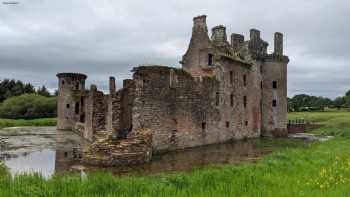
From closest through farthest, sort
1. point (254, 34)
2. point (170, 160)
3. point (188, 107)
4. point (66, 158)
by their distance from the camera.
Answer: point (170, 160) < point (66, 158) < point (188, 107) < point (254, 34)

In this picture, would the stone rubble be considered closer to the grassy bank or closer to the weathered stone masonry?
the weathered stone masonry

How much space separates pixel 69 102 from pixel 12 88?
157 ft

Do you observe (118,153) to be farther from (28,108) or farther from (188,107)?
(28,108)

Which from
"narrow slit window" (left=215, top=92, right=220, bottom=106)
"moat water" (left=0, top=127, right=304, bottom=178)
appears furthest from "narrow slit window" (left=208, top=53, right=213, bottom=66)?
"moat water" (left=0, top=127, right=304, bottom=178)

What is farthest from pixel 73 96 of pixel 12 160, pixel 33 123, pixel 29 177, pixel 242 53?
pixel 29 177

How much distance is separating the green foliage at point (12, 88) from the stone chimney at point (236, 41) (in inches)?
2434

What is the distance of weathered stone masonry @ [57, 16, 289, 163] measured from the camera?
74.2 ft

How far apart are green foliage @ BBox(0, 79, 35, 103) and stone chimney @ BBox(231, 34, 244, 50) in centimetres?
6182

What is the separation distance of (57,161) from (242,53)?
78.8ft

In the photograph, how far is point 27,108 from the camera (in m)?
65.5

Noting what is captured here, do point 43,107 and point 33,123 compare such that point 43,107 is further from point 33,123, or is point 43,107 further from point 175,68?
point 175,68

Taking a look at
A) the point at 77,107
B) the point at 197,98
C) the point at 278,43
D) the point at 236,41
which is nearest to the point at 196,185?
the point at 197,98

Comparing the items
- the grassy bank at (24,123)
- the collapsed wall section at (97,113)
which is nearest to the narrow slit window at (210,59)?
the collapsed wall section at (97,113)

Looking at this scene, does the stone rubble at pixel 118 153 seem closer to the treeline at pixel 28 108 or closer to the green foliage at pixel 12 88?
the treeline at pixel 28 108
